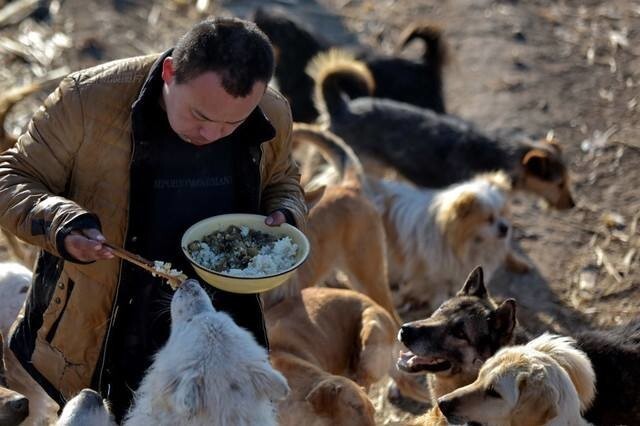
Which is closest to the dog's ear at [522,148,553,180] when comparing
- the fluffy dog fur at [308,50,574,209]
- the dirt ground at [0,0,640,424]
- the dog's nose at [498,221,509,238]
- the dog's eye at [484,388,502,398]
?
the fluffy dog fur at [308,50,574,209]

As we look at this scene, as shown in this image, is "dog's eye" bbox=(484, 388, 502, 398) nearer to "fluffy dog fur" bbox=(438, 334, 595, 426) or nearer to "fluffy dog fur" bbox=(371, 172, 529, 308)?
"fluffy dog fur" bbox=(438, 334, 595, 426)

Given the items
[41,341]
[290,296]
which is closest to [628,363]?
[290,296]

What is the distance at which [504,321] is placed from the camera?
15.3ft

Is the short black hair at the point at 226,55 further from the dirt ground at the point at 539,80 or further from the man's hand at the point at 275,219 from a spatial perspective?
the dirt ground at the point at 539,80

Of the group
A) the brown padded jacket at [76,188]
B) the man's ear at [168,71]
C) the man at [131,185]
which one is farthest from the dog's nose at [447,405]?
the man's ear at [168,71]

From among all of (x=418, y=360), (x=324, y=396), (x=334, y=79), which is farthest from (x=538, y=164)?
(x=324, y=396)

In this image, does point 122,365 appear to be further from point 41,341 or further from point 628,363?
point 628,363

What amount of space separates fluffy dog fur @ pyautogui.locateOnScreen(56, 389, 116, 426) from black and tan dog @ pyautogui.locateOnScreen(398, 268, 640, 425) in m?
1.93

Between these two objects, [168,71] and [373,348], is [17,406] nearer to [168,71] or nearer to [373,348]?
[168,71]

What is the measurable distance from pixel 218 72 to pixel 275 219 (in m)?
0.74

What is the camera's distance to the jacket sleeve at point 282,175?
11.8ft

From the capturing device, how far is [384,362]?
535cm

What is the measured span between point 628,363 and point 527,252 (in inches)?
132

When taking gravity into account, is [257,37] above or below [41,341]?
above
